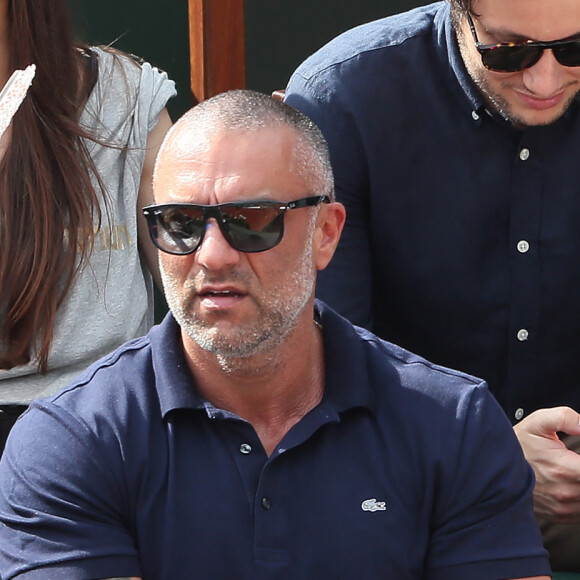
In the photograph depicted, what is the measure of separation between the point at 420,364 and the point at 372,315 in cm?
67

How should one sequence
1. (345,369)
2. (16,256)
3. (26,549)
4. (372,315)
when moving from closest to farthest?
(26,549), (345,369), (16,256), (372,315)

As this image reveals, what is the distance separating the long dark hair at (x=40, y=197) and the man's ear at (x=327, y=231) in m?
0.72

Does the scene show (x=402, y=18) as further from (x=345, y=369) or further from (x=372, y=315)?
(x=345, y=369)

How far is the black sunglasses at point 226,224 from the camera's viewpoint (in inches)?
77.4

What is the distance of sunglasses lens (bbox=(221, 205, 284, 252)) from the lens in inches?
77.4

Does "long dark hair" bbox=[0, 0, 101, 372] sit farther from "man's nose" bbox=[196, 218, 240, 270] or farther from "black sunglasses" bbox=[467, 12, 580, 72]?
"black sunglasses" bbox=[467, 12, 580, 72]

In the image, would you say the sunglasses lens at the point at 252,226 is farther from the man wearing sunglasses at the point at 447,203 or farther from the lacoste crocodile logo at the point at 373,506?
the man wearing sunglasses at the point at 447,203

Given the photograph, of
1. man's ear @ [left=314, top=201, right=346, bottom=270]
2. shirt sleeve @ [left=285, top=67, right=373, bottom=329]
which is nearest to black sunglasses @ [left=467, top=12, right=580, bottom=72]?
shirt sleeve @ [left=285, top=67, right=373, bottom=329]

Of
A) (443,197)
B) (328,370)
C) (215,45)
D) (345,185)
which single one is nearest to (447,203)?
(443,197)

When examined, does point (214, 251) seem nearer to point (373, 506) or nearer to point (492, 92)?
point (373, 506)

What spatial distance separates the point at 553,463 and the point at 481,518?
0.57 m

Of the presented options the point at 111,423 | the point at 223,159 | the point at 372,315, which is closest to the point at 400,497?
the point at 111,423

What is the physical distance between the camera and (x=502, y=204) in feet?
8.94

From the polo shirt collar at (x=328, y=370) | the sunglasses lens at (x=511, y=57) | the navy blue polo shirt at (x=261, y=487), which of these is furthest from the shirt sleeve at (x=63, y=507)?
the sunglasses lens at (x=511, y=57)
